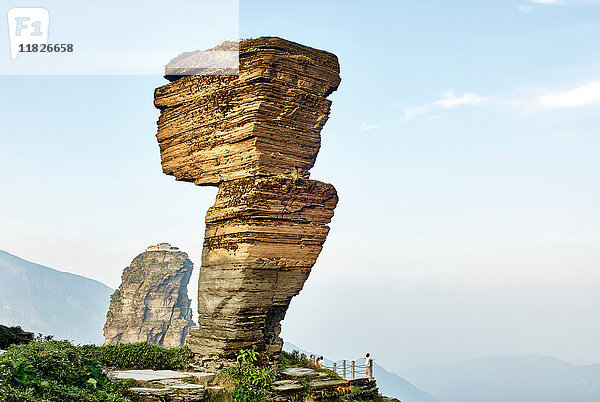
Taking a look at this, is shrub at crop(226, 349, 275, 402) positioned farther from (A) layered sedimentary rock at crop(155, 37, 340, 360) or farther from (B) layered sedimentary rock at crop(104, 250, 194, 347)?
(B) layered sedimentary rock at crop(104, 250, 194, 347)

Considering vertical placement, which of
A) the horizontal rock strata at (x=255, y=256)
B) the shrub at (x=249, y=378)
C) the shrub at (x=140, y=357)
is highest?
the horizontal rock strata at (x=255, y=256)

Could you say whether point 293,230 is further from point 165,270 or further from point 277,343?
point 165,270

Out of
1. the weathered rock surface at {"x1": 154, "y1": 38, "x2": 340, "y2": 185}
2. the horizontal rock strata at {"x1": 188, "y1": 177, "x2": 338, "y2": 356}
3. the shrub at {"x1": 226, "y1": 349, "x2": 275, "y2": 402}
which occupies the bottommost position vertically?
the shrub at {"x1": 226, "y1": 349, "x2": 275, "y2": 402}

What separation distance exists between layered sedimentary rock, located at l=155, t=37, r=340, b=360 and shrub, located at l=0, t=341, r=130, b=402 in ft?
12.3

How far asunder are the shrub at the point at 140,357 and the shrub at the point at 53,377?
3.08 m

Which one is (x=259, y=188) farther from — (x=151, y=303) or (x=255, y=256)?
(x=151, y=303)

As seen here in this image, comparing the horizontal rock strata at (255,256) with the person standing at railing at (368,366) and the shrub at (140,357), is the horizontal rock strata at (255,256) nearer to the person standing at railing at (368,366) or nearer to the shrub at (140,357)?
the shrub at (140,357)

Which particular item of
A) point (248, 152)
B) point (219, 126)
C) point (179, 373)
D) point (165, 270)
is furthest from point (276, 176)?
point (165, 270)

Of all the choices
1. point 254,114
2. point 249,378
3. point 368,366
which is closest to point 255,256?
point 249,378

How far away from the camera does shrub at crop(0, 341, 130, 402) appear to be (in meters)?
10.0

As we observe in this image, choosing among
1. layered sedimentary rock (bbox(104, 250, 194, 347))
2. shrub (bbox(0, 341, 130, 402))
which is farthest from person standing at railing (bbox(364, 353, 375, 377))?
layered sedimentary rock (bbox(104, 250, 194, 347))

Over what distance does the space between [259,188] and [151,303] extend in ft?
244

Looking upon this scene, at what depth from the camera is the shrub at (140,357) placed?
16.2 m

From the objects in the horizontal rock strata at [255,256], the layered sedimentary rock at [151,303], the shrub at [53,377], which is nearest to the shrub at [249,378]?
the horizontal rock strata at [255,256]
